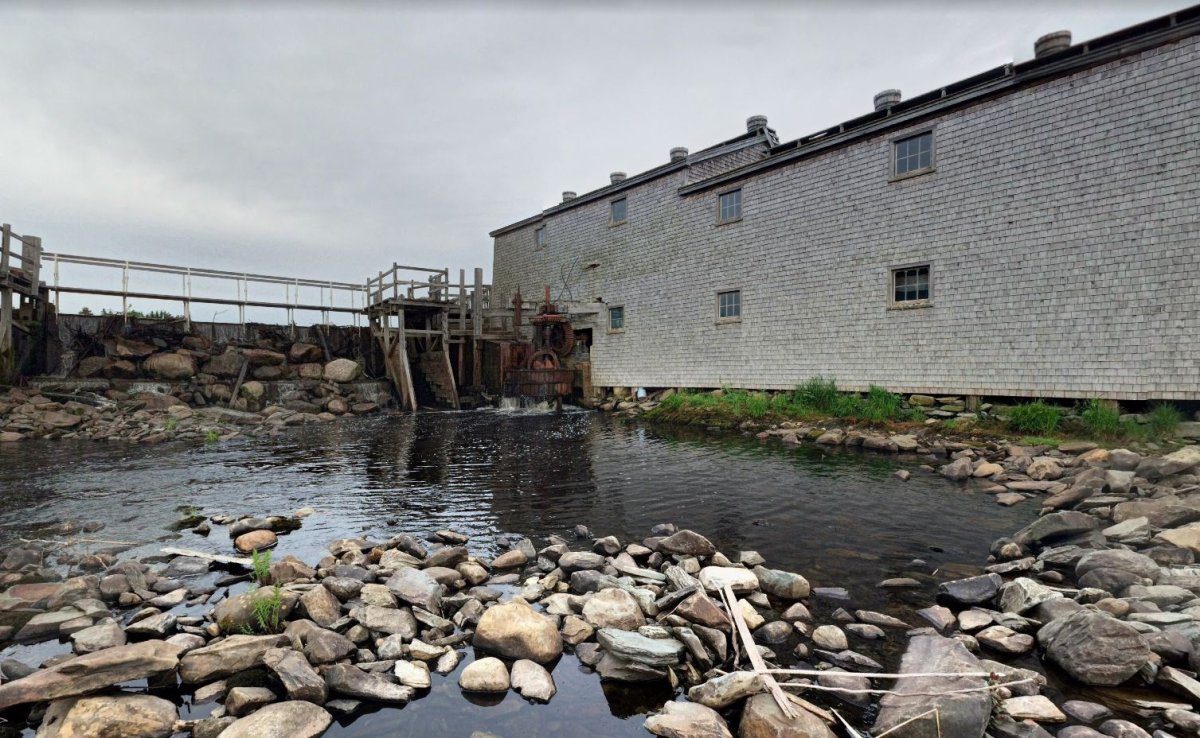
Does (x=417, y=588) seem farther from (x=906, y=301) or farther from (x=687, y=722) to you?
(x=906, y=301)

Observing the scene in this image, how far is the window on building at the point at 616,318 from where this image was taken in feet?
69.2

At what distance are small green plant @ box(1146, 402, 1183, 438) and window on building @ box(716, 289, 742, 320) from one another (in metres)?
9.50

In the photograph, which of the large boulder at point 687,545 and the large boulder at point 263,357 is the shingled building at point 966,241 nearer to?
the large boulder at point 687,545

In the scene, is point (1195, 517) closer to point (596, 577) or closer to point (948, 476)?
point (948, 476)

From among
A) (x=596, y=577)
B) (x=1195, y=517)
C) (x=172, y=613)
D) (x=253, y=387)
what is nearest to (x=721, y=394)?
(x=1195, y=517)

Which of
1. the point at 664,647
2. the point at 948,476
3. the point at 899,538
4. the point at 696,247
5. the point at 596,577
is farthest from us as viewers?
the point at 696,247

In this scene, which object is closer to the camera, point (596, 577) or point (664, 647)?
point (664, 647)

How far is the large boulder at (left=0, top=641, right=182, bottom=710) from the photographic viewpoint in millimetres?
2725

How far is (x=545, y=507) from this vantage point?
738 centimetres

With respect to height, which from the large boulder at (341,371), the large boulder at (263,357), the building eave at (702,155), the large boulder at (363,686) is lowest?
the large boulder at (363,686)

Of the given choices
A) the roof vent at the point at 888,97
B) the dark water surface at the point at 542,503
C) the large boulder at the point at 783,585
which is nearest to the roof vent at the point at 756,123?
the roof vent at the point at 888,97

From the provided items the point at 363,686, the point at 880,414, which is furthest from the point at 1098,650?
the point at 880,414

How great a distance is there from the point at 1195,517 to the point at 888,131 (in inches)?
445

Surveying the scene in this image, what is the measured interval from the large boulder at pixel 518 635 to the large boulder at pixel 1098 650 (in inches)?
124
